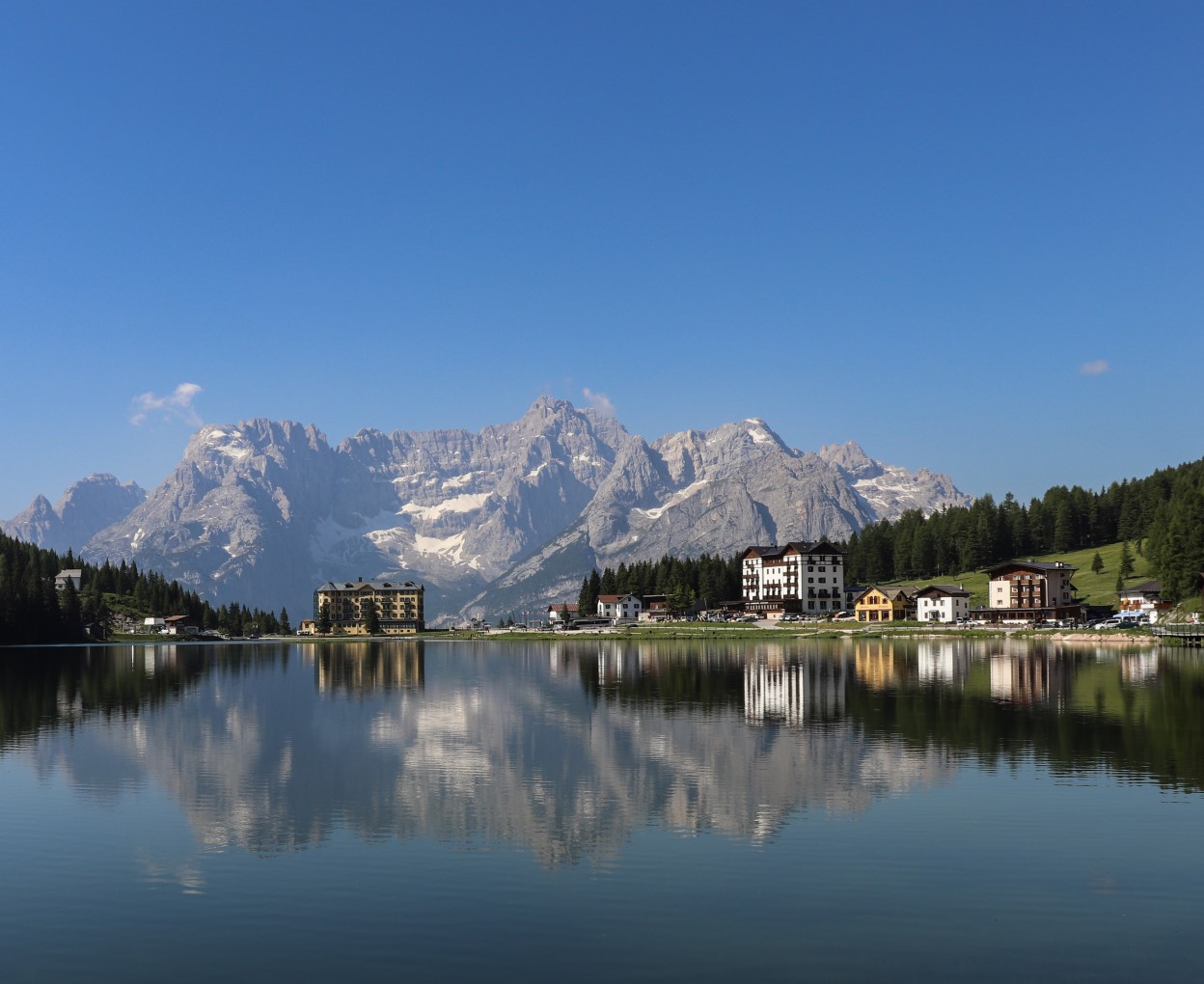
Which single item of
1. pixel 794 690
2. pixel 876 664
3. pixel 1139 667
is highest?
pixel 794 690

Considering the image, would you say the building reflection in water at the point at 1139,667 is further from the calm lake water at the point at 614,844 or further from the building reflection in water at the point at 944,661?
the calm lake water at the point at 614,844

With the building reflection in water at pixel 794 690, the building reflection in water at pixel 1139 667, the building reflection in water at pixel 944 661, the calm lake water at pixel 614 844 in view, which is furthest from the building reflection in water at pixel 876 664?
the calm lake water at pixel 614 844

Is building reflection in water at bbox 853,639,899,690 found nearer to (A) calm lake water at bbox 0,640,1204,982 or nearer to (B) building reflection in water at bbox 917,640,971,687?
(B) building reflection in water at bbox 917,640,971,687

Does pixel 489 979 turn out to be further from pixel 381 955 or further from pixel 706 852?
pixel 706 852

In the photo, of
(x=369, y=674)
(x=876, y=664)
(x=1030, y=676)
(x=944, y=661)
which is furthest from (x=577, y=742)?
(x=944, y=661)

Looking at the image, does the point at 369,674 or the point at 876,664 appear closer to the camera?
the point at 876,664

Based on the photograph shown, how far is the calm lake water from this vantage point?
1024 inches

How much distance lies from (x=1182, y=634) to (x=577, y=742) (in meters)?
132

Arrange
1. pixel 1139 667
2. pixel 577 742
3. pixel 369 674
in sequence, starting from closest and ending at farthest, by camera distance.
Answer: pixel 577 742 → pixel 1139 667 → pixel 369 674

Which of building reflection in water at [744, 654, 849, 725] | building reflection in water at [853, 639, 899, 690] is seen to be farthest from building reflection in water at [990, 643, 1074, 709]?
building reflection in water at [744, 654, 849, 725]

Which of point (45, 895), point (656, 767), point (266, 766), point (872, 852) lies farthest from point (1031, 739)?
point (45, 895)

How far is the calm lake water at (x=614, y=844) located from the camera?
2602 cm

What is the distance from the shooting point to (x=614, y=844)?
3734 cm

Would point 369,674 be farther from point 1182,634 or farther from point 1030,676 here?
point 1182,634
